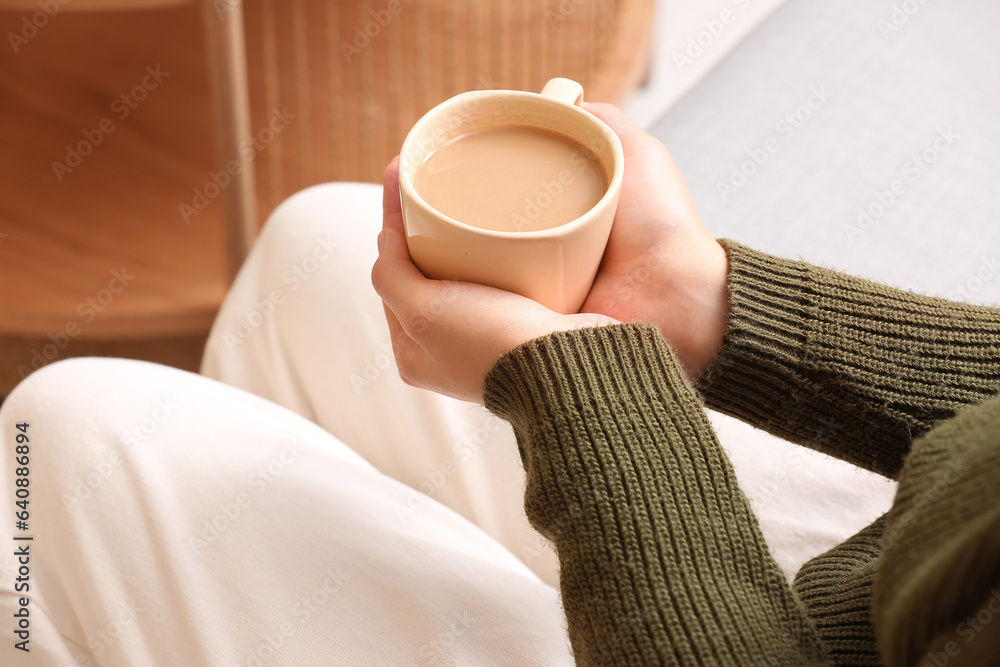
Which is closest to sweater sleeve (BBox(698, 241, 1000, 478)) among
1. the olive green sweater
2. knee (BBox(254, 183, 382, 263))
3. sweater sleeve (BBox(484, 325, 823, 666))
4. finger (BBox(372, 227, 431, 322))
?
the olive green sweater

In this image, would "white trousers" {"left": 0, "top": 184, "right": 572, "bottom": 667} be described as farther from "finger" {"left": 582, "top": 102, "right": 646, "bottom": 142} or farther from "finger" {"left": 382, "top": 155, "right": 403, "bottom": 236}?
"finger" {"left": 582, "top": 102, "right": 646, "bottom": 142}

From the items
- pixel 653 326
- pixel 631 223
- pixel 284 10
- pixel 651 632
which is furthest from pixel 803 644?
pixel 284 10

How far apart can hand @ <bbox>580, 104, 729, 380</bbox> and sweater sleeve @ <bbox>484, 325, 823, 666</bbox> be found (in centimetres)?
12

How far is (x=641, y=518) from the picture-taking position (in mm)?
448

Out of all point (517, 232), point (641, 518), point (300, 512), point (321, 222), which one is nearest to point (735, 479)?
point (641, 518)

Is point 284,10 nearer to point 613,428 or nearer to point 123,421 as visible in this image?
point 123,421

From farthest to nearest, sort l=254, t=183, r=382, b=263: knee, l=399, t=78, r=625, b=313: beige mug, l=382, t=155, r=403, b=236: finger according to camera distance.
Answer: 1. l=254, t=183, r=382, b=263: knee
2. l=382, t=155, r=403, b=236: finger
3. l=399, t=78, r=625, b=313: beige mug

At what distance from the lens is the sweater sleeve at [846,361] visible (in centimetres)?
56

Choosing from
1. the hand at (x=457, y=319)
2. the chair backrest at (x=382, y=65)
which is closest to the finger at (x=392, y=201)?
the hand at (x=457, y=319)

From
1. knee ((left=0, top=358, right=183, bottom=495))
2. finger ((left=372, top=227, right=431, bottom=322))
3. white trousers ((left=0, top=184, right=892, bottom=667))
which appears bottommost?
white trousers ((left=0, top=184, right=892, bottom=667))

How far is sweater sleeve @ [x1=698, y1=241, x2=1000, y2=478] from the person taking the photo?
0.56 m

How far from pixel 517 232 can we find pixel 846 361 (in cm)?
25

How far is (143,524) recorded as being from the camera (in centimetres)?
57

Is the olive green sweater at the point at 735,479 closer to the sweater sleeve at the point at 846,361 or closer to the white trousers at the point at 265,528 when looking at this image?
the sweater sleeve at the point at 846,361
